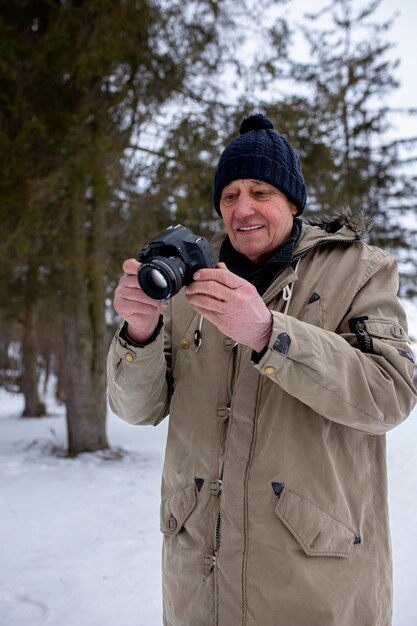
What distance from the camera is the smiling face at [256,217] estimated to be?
4.96 ft

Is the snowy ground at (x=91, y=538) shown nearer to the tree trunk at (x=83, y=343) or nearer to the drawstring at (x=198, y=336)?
the tree trunk at (x=83, y=343)

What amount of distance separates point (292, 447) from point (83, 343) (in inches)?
235

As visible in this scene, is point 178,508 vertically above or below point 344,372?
below

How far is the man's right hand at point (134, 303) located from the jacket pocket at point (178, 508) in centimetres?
45

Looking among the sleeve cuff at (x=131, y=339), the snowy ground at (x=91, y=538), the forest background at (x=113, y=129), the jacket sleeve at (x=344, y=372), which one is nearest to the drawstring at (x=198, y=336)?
the sleeve cuff at (x=131, y=339)

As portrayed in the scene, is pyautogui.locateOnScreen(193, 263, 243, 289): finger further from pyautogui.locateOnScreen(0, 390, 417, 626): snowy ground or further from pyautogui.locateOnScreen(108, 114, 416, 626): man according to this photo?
pyautogui.locateOnScreen(0, 390, 417, 626): snowy ground

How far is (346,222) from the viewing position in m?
1.51

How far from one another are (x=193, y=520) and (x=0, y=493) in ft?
14.4

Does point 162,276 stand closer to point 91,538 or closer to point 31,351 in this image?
point 91,538

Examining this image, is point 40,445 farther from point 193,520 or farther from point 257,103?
point 193,520

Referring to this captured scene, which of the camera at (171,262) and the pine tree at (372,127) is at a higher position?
the pine tree at (372,127)

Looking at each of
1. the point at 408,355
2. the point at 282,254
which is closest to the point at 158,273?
the point at 282,254

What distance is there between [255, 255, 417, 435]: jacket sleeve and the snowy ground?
228cm

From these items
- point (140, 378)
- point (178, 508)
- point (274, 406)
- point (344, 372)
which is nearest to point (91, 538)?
point (178, 508)
